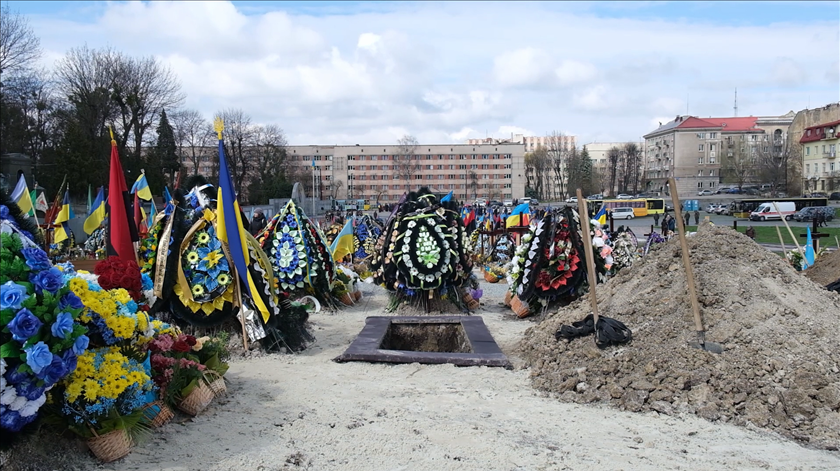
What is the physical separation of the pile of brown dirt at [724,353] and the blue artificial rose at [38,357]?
424cm

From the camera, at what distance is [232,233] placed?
7.31m

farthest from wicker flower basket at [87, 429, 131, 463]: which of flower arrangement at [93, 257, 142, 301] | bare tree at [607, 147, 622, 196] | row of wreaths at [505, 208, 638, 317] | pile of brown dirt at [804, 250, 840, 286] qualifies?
bare tree at [607, 147, 622, 196]

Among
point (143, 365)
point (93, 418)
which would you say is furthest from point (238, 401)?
point (93, 418)

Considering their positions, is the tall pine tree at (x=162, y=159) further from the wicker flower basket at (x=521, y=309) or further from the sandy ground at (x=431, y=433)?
the sandy ground at (x=431, y=433)

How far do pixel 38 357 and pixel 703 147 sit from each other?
10633 centimetres

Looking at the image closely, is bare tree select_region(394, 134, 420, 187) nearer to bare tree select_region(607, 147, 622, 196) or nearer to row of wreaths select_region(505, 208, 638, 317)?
bare tree select_region(607, 147, 622, 196)

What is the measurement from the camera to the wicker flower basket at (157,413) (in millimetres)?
4832

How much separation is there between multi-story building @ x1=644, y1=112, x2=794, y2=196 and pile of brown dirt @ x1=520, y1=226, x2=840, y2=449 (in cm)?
9240

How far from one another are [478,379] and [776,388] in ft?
8.76

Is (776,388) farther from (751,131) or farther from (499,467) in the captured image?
(751,131)

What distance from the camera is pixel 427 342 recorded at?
923 centimetres

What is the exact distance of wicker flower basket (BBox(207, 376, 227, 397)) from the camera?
18.6 ft

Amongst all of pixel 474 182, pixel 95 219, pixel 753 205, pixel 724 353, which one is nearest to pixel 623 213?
pixel 753 205

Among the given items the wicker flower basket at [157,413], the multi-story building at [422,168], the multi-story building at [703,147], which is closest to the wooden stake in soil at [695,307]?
the wicker flower basket at [157,413]
